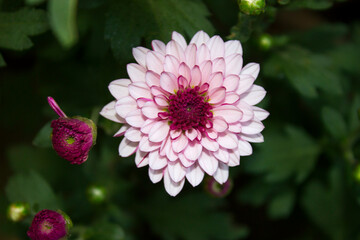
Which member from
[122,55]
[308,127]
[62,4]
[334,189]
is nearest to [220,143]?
[122,55]

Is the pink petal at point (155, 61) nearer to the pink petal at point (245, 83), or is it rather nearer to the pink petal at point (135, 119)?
the pink petal at point (135, 119)

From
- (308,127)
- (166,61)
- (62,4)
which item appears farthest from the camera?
(308,127)

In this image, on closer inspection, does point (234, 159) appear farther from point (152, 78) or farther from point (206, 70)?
point (152, 78)

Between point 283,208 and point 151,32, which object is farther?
point 283,208

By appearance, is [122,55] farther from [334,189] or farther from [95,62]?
[334,189]

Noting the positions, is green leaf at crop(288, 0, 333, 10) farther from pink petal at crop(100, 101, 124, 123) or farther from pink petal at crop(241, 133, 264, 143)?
pink petal at crop(100, 101, 124, 123)

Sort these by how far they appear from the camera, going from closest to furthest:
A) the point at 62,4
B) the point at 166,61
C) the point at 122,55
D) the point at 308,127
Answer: the point at 62,4 < the point at 166,61 < the point at 122,55 < the point at 308,127

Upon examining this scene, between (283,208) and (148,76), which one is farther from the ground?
(148,76)

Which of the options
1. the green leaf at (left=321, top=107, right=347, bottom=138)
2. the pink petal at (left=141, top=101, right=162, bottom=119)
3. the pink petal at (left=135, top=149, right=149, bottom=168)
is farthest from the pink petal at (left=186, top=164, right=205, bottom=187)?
the green leaf at (left=321, top=107, right=347, bottom=138)

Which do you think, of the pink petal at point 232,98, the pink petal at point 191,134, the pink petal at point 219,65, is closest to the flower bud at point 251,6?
the pink petal at point 219,65
